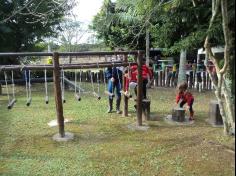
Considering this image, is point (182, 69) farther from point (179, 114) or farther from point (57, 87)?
point (57, 87)

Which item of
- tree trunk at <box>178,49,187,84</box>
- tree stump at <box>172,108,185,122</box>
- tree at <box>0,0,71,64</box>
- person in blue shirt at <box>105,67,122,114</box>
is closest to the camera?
tree stump at <box>172,108,185,122</box>

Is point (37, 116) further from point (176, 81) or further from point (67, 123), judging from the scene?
point (176, 81)

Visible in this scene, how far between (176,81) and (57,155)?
9903 mm

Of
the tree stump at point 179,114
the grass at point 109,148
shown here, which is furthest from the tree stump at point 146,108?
the tree stump at point 179,114

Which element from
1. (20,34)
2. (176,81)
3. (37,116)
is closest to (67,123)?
(37,116)

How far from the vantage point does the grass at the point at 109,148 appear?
5.94 meters

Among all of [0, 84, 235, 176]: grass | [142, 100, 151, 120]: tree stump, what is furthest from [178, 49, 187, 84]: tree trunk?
[142, 100, 151, 120]: tree stump

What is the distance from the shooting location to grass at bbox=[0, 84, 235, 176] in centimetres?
594

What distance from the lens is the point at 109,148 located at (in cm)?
704

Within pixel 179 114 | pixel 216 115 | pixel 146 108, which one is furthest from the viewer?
pixel 146 108

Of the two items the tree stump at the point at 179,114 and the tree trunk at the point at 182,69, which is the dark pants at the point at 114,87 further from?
the tree trunk at the point at 182,69

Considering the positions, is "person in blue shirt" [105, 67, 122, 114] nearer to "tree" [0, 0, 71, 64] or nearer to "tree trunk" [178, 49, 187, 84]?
"tree trunk" [178, 49, 187, 84]

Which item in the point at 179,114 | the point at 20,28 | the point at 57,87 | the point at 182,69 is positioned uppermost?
the point at 20,28

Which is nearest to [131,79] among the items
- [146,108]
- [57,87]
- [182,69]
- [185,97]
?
[146,108]
